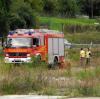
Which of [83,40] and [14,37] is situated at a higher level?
[14,37]

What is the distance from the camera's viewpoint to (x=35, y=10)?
10194 cm

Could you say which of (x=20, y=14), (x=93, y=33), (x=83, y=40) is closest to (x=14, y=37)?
(x=20, y=14)

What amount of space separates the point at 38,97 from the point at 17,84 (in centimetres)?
153

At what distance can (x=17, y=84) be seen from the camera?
60.1ft

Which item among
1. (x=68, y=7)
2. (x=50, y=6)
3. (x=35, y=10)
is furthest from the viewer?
(x=68, y=7)

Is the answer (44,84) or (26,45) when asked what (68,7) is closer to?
(26,45)

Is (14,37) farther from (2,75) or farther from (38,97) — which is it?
(38,97)

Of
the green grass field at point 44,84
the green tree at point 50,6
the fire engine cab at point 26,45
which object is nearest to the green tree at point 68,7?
the green tree at point 50,6

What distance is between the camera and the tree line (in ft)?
213

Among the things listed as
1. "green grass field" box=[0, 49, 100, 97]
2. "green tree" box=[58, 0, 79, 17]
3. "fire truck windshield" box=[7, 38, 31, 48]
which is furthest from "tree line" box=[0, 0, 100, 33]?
"green grass field" box=[0, 49, 100, 97]

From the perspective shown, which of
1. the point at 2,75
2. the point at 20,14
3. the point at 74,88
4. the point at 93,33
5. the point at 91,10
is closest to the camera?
the point at 74,88

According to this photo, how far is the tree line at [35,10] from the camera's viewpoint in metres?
64.8

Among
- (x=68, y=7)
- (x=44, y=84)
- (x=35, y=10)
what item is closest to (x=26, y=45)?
(x=44, y=84)

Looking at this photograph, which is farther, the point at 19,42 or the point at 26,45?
the point at 19,42
